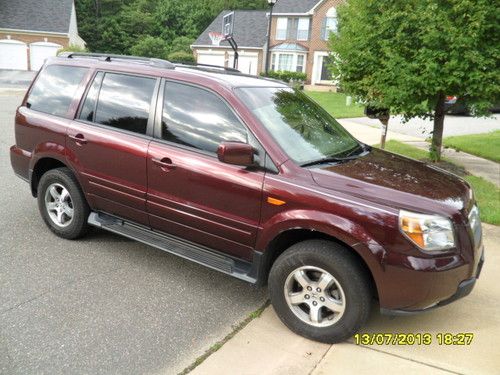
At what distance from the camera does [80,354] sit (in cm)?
304

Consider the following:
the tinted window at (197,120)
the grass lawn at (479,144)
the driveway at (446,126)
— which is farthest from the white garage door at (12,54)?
the tinted window at (197,120)

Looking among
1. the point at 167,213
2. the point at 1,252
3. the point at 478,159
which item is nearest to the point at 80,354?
the point at 167,213

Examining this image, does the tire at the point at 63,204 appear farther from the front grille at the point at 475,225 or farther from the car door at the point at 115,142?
the front grille at the point at 475,225

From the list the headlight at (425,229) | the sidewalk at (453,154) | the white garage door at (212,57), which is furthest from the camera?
the white garage door at (212,57)

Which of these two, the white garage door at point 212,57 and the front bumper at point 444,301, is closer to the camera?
the front bumper at point 444,301

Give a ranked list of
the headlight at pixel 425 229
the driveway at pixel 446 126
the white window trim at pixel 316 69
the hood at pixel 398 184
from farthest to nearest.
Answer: the white window trim at pixel 316 69, the driveway at pixel 446 126, the hood at pixel 398 184, the headlight at pixel 425 229

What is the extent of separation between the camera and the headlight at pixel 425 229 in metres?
3.01

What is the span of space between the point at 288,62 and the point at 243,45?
193 inches

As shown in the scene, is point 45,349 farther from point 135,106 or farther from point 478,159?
point 478,159

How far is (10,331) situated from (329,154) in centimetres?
273

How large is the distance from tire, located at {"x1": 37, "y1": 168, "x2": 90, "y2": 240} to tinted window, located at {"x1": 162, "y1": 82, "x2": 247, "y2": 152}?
4.23 feet

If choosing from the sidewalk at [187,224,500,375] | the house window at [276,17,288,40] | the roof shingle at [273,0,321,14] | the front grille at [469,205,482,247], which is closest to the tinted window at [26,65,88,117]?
the sidewalk at [187,224,500,375]

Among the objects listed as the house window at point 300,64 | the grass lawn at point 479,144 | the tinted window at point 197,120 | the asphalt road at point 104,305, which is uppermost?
the house window at point 300,64

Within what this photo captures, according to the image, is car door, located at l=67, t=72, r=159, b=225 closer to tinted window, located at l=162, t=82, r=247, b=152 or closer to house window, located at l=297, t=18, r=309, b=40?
tinted window, located at l=162, t=82, r=247, b=152
